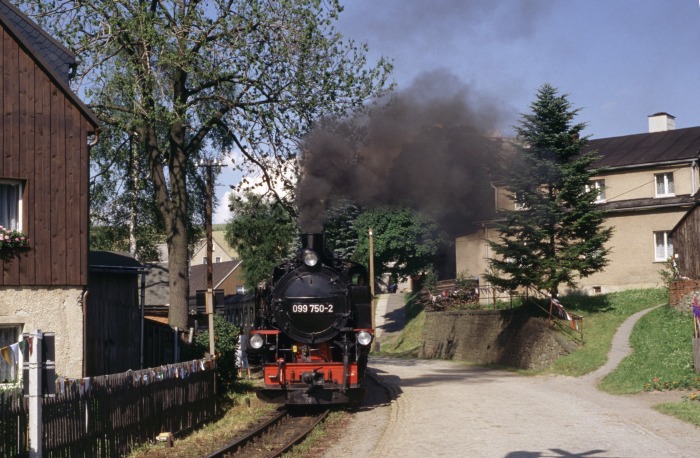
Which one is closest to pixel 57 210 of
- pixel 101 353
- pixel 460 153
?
pixel 101 353

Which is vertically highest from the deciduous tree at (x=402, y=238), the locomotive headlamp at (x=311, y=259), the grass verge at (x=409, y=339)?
the deciduous tree at (x=402, y=238)

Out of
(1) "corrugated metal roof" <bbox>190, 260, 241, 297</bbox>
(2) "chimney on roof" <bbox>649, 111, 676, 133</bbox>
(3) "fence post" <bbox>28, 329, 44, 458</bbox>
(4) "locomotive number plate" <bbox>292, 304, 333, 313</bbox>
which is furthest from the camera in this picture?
(1) "corrugated metal roof" <bbox>190, 260, 241, 297</bbox>

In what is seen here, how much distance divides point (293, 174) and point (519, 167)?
10.0 m

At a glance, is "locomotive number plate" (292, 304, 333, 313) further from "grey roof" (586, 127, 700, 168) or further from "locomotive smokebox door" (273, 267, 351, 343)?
"grey roof" (586, 127, 700, 168)

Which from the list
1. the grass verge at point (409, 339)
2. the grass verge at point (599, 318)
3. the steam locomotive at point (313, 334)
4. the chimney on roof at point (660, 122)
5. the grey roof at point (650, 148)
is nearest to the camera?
the steam locomotive at point (313, 334)

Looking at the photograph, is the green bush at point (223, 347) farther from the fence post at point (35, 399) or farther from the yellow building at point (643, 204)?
the yellow building at point (643, 204)

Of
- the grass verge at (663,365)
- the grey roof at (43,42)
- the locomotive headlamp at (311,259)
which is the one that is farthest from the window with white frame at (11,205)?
the grass verge at (663,365)

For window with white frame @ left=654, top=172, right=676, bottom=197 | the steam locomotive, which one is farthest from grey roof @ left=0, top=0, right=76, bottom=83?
window with white frame @ left=654, top=172, right=676, bottom=197

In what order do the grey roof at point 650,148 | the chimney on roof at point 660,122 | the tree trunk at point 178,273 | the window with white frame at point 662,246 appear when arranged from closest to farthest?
1. the tree trunk at point 178,273
2. the window with white frame at point 662,246
3. the grey roof at point 650,148
4. the chimney on roof at point 660,122

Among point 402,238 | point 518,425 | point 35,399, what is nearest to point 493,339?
point 518,425

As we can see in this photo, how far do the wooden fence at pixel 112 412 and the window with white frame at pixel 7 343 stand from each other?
2.95 meters

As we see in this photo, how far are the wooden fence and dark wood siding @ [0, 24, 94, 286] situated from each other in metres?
3.09

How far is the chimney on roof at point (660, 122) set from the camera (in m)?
48.2

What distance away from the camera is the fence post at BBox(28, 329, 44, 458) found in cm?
917
